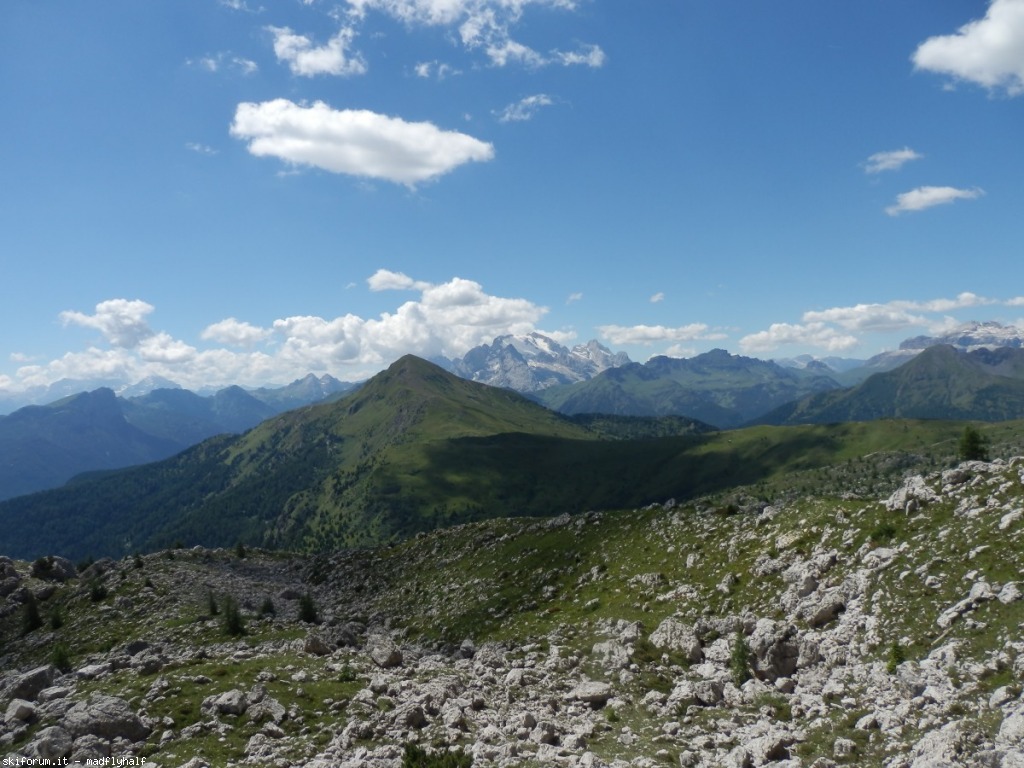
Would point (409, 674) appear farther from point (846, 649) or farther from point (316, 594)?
point (316, 594)

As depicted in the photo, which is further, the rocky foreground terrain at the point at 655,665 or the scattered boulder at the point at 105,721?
the scattered boulder at the point at 105,721

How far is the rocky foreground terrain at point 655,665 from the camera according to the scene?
79.2 feet

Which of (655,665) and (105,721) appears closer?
(105,721)

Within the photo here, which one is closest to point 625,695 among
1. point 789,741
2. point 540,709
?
point 540,709

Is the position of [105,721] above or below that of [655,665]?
above

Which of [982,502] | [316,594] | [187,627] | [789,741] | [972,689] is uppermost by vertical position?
[982,502]

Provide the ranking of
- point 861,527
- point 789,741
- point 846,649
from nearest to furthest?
point 789,741 → point 846,649 → point 861,527

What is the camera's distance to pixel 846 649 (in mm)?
30109

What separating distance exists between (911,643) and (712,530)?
2694cm

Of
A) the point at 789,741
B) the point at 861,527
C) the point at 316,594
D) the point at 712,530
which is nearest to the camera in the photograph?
the point at 789,741

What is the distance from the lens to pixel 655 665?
119ft

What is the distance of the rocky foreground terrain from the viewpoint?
79.2 ft

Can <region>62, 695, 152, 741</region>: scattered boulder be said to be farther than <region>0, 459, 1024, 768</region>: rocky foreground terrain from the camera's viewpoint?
Yes

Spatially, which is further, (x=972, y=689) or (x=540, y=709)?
(x=540, y=709)
